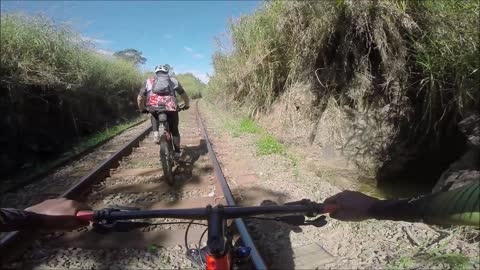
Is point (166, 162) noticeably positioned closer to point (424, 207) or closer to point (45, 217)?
point (45, 217)

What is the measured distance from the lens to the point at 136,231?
374 centimetres

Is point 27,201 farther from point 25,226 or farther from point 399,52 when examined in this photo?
point 399,52

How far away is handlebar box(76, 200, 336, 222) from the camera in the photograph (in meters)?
1.54

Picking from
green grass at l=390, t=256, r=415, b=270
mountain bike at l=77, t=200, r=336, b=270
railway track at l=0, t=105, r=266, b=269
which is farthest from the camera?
railway track at l=0, t=105, r=266, b=269

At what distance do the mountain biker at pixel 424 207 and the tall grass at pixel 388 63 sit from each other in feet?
11.1

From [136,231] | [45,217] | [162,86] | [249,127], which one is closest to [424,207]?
[45,217]

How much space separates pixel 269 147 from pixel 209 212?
5.60 meters

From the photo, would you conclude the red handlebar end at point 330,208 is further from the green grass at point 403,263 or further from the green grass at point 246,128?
the green grass at point 246,128

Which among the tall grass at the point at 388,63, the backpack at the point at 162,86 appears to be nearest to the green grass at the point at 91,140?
the backpack at the point at 162,86

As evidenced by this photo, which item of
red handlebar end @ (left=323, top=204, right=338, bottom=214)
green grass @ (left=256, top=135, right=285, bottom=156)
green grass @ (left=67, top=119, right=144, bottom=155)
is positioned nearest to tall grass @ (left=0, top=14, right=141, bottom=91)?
green grass @ (left=67, top=119, right=144, bottom=155)

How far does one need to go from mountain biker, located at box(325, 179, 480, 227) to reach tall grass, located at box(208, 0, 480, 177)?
3.38 m

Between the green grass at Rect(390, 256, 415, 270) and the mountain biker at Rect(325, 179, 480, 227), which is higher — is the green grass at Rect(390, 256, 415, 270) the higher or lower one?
the lower one

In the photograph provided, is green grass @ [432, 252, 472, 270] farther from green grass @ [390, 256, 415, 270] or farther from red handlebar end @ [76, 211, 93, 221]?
red handlebar end @ [76, 211, 93, 221]

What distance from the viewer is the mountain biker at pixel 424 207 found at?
48.6 inches
